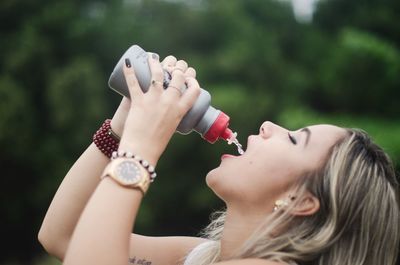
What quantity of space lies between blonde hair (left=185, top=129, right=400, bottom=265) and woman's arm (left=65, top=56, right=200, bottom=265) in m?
0.50

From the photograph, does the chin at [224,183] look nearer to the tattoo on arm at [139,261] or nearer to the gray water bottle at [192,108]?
the gray water bottle at [192,108]

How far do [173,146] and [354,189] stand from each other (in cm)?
1444

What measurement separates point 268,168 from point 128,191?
583mm

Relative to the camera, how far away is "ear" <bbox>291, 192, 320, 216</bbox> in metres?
2.36

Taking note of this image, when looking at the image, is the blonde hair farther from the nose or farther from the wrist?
the wrist

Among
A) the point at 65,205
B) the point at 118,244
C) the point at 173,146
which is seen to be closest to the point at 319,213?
the point at 118,244

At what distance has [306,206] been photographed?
7.77ft

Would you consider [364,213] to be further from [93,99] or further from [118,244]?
[93,99]

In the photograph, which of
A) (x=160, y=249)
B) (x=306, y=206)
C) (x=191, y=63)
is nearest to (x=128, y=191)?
(x=306, y=206)

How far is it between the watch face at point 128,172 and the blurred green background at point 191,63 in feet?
40.4

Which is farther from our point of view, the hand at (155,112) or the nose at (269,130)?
the nose at (269,130)

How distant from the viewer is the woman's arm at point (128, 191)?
1.94m

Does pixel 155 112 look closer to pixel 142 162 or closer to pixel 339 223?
pixel 142 162

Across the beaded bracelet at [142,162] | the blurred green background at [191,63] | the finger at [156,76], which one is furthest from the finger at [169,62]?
the blurred green background at [191,63]
